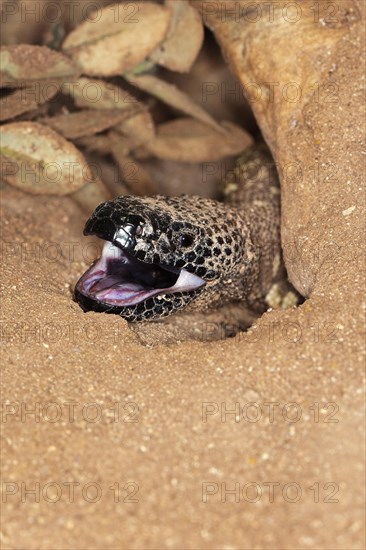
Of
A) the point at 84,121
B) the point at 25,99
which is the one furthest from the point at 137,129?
the point at 25,99

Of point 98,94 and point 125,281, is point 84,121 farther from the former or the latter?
point 125,281

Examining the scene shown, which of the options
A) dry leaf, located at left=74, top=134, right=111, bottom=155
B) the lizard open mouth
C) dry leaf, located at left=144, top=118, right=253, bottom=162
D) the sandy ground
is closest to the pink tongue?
the lizard open mouth

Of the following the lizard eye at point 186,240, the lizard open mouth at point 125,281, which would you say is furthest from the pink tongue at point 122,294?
the lizard eye at point 186,240

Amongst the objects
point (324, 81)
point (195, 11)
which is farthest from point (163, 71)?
point (324, 81)

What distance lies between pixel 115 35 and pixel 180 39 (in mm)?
404

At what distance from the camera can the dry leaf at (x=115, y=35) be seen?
12.4 ft

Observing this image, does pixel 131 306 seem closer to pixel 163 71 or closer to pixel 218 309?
pixel 218 309

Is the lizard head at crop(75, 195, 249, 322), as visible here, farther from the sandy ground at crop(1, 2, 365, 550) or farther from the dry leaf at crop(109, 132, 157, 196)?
the dry leaf at crop(109, 132, 157, 196)

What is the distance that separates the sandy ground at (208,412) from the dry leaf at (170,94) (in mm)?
1169

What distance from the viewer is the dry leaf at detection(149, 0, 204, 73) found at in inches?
153

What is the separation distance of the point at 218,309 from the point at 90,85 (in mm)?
→ 1490

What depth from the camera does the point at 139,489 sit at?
2178 millimetres

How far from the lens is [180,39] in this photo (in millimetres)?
3945

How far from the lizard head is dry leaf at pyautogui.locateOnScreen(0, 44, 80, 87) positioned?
36.0 inches
